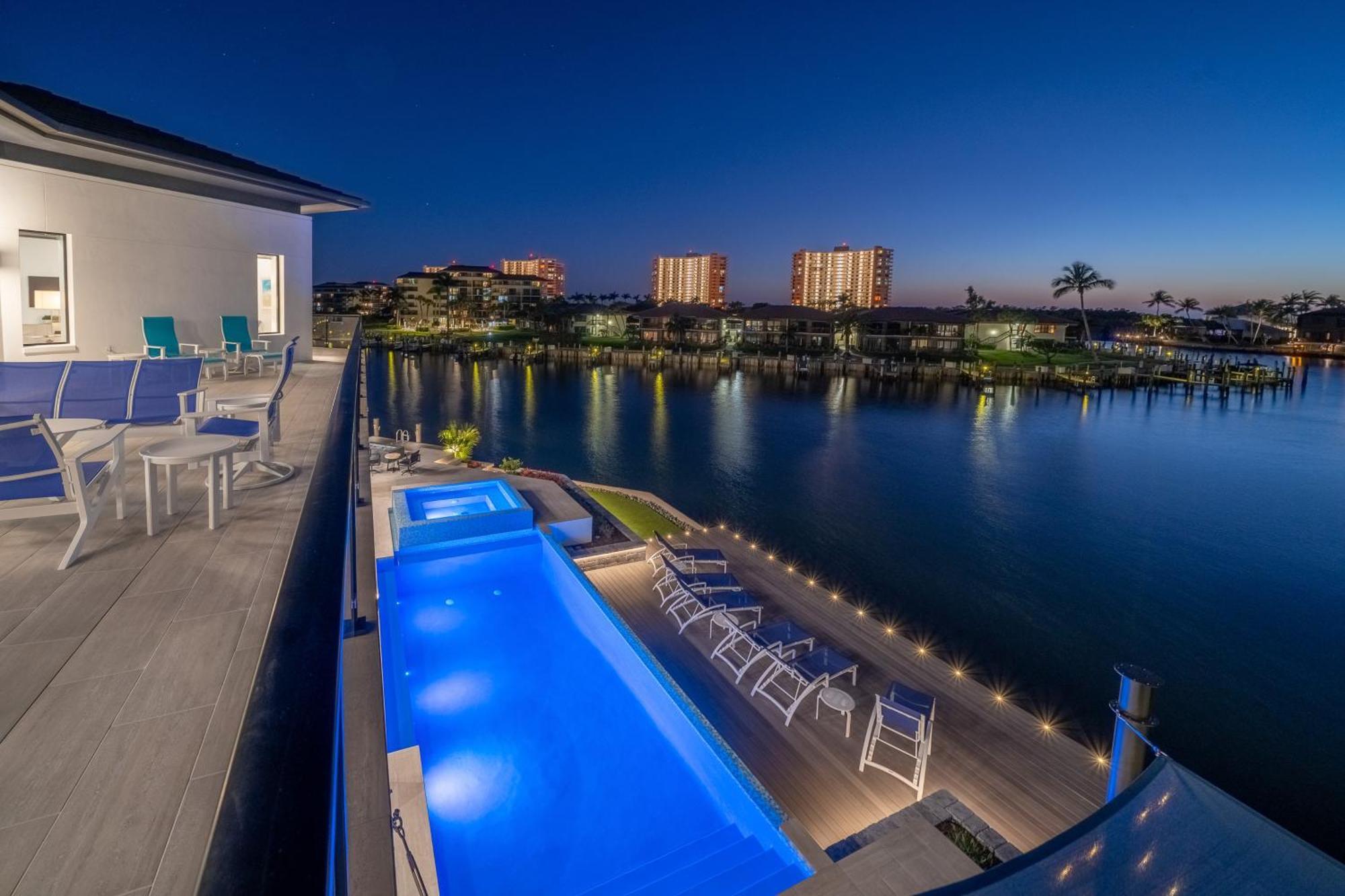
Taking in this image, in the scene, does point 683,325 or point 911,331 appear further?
point 683,325

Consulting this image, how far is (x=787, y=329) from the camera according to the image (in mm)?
67812

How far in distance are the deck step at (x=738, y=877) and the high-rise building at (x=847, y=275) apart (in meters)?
137

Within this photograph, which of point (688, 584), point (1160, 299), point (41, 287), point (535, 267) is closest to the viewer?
point (688, 584)

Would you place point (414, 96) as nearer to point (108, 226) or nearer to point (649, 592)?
point (108, 226)

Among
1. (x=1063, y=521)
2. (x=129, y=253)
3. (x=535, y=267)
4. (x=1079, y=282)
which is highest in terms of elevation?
(x=535, y=267)

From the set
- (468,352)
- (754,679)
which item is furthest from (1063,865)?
(468,352)

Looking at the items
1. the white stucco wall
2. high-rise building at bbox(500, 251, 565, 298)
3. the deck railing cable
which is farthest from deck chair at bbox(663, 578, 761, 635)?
high-rise building at bbox(500, 251, 565, 298)

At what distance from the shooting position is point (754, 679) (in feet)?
22.9

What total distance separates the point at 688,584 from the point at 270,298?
9756mm

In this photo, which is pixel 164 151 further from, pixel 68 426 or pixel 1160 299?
pixel 1160 299

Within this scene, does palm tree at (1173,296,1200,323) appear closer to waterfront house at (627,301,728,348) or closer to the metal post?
waterfront house at (627,301,728,348)

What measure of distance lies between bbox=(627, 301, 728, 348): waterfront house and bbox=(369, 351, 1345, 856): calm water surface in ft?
73.1

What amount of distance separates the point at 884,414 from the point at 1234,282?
69727 millimetres

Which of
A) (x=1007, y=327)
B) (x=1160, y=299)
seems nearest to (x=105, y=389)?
(x=1007, y=327)
